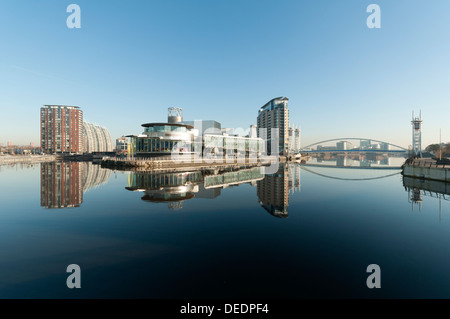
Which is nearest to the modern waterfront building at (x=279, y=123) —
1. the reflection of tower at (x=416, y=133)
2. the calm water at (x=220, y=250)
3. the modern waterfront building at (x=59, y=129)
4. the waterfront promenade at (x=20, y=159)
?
the reflection of tower at (x=416, y=133)

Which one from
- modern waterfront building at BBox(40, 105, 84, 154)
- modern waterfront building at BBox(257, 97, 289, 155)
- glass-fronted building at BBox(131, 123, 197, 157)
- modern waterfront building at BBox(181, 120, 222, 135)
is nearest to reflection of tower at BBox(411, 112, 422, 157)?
modern waterfront building at BBox(257, 97, 289, 155)

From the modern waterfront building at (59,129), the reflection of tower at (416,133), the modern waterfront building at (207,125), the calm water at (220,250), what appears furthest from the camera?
the modern waterfront building at (59,129)

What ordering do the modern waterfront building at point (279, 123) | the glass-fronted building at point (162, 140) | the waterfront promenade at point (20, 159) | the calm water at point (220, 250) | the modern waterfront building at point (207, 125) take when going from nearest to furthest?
1. the calm water at point (220, 250)
2. the glass-fronted building at point (162, 140)
3. the waterfront promenade at point (20, 159)
4. the modern waterfront building at point (207, 125)
5. the modern waterfront building at point (279, 123)

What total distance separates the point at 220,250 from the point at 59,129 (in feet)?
675

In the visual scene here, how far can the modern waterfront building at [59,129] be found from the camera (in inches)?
6063

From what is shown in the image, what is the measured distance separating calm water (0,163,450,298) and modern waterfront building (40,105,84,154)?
579ft

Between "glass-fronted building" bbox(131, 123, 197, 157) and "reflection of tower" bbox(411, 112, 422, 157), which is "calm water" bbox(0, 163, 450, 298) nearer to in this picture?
"glass-fronted building" bbox(131, 123, 197, 157)

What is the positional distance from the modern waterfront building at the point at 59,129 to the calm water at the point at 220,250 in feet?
579

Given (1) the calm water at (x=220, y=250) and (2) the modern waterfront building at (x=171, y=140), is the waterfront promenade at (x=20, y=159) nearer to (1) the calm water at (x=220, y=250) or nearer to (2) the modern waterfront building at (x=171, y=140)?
(2) the modern waterfront building at (x=171, y=140)

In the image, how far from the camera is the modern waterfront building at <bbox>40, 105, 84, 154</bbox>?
154 m

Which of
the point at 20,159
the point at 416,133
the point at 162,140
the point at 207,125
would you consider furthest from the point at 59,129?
the point at 416,133
